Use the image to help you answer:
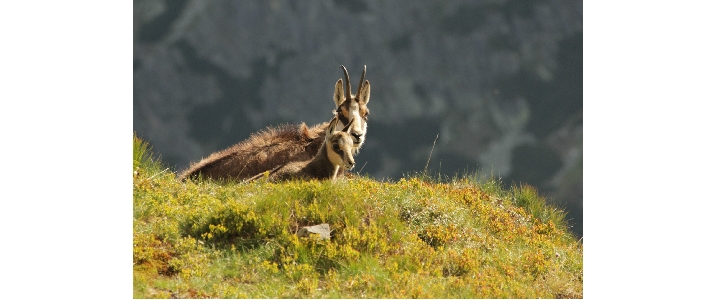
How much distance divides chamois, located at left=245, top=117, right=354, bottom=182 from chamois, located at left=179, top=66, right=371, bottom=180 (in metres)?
0.84

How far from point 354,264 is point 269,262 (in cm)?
93

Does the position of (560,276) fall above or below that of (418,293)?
below

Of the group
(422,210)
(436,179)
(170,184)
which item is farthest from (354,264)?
(436,179)

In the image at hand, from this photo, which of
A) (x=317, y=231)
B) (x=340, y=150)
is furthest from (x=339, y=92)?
(x=317, y=231)

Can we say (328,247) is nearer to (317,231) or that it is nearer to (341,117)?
(317,231)

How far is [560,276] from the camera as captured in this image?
10297 millimetres

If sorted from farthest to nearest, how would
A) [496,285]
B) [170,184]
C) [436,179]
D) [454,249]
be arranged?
1. [436,179]
2. [170,184]
3. [454,249]
4. [496,285]

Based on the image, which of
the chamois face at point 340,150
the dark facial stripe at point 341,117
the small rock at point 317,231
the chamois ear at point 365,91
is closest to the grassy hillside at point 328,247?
the small rock at point 317,231

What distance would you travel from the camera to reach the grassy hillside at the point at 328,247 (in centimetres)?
850

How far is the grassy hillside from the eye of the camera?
27.9 feet

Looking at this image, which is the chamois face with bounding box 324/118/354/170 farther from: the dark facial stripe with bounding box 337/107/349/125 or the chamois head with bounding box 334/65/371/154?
the dark facial stripe with bounding box 337/107/349/125

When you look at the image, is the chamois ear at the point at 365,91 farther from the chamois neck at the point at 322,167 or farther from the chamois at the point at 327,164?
the chamois neck at the point at 322,167

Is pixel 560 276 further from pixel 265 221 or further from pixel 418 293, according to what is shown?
pixel 265 221

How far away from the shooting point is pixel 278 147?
14.2 metres
